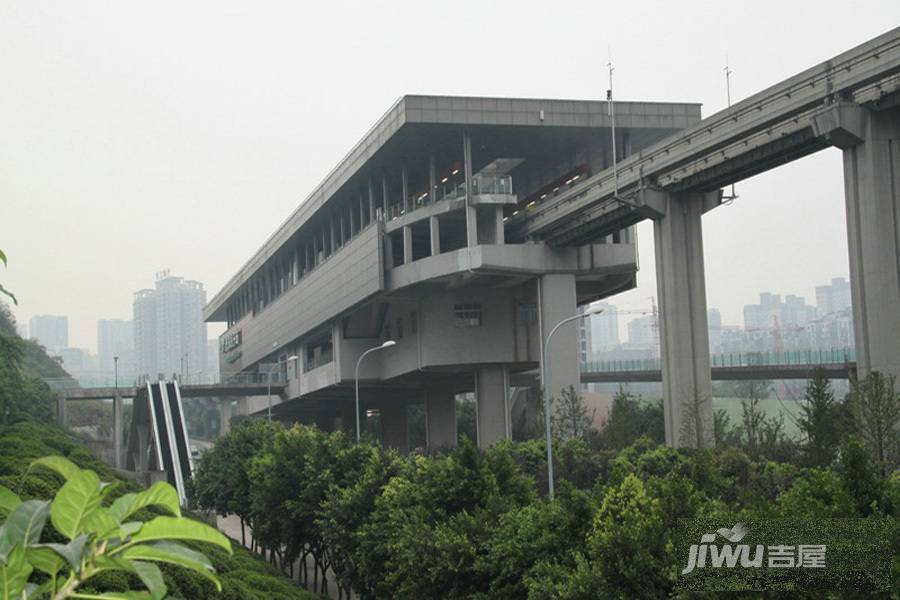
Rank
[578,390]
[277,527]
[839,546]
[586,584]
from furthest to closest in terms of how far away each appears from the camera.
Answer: [578,390], [277,527], [586,584], [839,546]

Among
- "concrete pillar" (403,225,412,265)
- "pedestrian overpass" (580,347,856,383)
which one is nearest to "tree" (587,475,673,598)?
"concrete pillar" (403,225,412,265)

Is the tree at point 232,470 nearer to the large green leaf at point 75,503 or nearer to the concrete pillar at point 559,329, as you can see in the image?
the concrete pillar at point 559,329

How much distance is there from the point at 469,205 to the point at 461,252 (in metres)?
2.63

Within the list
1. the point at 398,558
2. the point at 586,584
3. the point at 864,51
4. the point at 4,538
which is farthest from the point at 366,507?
the point at 4,538

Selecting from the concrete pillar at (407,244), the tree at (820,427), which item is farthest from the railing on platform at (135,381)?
the tree at (820,427)

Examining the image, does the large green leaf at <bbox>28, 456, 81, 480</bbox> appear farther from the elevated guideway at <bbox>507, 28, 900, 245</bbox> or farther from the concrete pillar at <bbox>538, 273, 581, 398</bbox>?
the concrete pillar at <bbox>538, 273, 581, 398</bbox>

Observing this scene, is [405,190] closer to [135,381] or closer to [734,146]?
[734,146]

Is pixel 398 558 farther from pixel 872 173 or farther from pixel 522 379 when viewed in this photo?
pixel 522 379

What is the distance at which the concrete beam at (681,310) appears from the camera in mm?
47969

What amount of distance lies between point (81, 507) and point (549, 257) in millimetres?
56079

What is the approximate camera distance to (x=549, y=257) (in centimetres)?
5916

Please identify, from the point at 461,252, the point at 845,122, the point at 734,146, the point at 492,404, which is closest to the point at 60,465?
the point at 845,122

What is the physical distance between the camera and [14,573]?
3549 millimetres

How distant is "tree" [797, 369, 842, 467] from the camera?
39.1m
